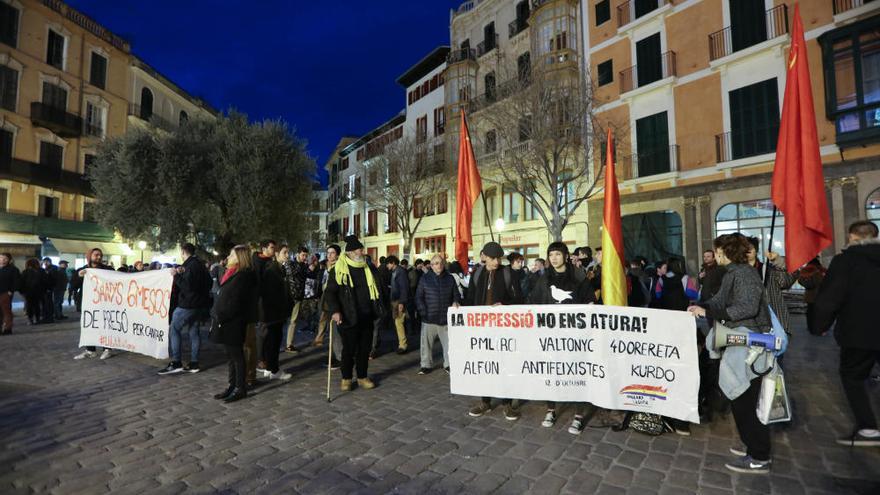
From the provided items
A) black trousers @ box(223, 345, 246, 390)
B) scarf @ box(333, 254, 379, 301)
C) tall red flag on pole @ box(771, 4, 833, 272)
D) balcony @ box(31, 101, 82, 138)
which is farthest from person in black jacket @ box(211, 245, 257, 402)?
balcony @ box(31, 101, 82, 138)

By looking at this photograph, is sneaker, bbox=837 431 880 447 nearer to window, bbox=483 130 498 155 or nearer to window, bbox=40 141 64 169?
window, bbox=483 130 498 155

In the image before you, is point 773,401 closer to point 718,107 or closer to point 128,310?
point 128,310

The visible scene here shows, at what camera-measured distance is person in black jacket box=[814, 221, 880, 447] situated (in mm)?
3643

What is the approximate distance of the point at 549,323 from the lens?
4.32 metres

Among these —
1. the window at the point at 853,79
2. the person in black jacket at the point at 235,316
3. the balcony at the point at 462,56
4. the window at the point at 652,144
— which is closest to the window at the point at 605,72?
the window at the point at 652,144

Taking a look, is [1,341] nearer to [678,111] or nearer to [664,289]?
[664,289]

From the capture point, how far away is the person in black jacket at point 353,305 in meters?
5.58

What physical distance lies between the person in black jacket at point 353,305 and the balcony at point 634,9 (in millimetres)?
20447

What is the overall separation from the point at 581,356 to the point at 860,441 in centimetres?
241

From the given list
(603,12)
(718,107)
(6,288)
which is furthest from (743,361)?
(603,12)

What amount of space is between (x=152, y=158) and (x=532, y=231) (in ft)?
64.1

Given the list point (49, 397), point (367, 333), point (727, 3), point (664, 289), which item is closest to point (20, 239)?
point (49, 397)

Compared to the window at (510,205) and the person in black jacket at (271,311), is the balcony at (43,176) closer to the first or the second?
the window at (510,205)

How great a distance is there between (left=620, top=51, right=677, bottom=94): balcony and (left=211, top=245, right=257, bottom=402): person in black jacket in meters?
19.8
